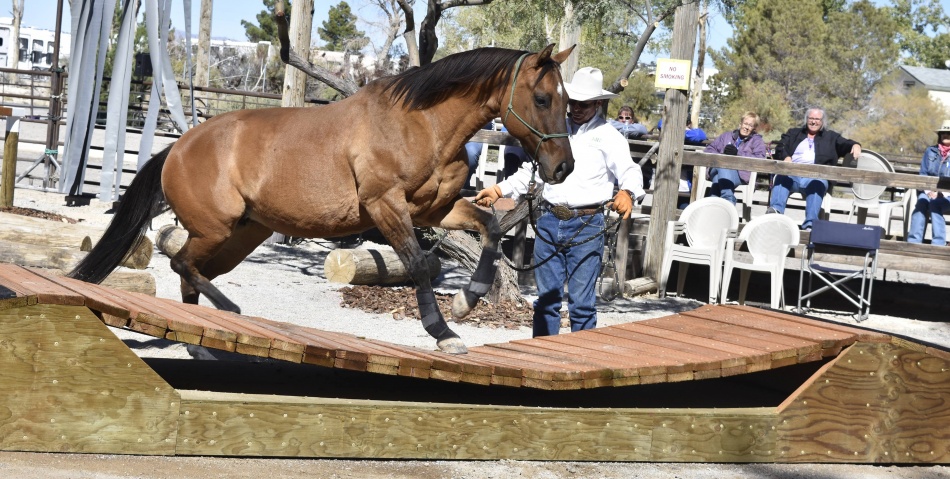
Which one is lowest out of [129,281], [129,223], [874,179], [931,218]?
[129,281]

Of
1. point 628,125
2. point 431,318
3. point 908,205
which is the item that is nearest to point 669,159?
point 628,125

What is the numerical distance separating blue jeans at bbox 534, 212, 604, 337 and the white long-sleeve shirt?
14cm

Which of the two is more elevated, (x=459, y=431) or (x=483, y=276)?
(x=483, y=276)

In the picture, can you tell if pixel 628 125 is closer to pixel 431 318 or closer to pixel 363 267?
pixel 363 267

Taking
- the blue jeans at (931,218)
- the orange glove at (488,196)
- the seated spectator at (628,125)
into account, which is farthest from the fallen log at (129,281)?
the blue jeans at (931,218)

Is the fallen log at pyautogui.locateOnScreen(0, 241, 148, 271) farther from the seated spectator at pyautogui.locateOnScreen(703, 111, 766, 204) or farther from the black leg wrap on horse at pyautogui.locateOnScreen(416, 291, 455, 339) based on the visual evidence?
the seated spectator at pyautogui.locateOnScreen(703, 111, 766, 204)

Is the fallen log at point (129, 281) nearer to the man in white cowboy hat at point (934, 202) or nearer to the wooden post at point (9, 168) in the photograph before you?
the wooden post at point (9, 168)

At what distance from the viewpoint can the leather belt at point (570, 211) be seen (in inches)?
255

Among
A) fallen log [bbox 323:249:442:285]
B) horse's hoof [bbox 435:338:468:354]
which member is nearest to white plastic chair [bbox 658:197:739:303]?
fallen log [bbox 323:249:442:285]

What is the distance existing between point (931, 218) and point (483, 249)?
7.67 metres

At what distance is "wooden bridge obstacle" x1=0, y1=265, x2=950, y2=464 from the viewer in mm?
4141

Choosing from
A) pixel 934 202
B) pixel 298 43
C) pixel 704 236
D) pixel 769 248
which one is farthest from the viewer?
pixel 298 43

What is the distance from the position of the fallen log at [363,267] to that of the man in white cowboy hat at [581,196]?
3991mm

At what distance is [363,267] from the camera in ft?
34.6
